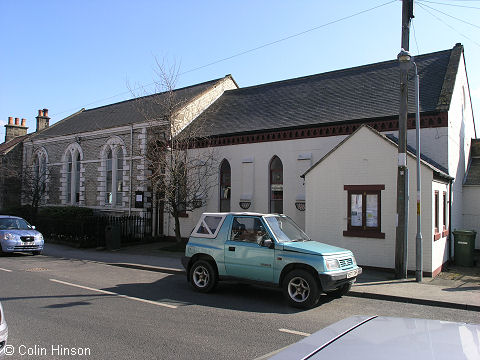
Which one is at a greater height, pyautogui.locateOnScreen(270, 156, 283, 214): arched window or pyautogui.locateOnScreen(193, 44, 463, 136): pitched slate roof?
pyautogui.locateOnScreen(193, 44, 463, 136): pitched slate roof

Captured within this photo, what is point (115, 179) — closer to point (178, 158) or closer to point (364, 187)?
point (178, 158)

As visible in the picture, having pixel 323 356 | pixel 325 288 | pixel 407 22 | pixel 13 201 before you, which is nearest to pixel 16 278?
pixel 325 288

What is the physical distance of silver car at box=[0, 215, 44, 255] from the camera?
1497cm

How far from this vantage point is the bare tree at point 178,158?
16844 millimetres

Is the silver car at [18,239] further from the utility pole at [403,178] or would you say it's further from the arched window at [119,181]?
the utility pole at [403,178]

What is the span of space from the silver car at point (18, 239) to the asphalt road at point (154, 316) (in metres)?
4.30

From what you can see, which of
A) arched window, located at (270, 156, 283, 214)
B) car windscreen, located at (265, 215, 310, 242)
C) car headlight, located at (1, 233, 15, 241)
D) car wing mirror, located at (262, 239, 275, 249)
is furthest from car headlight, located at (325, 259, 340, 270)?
car headlight, located at (1, 233, 15, 241)

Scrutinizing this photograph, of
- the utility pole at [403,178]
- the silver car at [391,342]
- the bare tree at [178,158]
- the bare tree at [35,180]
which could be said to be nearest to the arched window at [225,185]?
the bare tree at [178,158]

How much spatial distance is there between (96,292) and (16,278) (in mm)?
3041

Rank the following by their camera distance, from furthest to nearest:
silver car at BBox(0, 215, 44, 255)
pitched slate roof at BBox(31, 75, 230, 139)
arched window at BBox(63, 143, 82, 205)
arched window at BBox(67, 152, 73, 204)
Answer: arched window at BBox(67, 152, 73, 204) < arched window at BBox(63, 143, 82, 205) < pitched slate roof at BBox(31, 75, 230, 139) < silver car at BBox(0, 215, 44, 255)

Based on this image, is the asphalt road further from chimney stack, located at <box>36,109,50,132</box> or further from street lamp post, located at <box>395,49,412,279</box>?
chimney stack, located at <box>36,109,50,132</box>

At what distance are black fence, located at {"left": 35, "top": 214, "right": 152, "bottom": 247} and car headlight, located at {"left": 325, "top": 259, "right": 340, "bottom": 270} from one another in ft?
39.2

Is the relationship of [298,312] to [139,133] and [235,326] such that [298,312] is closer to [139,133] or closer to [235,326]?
[235,326]

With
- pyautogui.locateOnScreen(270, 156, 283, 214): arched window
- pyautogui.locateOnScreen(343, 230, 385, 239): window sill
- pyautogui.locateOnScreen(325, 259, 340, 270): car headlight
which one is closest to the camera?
pyautogui.locateOnScreen(325, 259, 340, 270): car headlight
